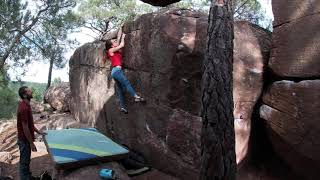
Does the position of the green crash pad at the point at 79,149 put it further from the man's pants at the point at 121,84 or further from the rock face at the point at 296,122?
the rock face at the point at 296,122

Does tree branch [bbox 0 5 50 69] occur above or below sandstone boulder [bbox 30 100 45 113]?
above

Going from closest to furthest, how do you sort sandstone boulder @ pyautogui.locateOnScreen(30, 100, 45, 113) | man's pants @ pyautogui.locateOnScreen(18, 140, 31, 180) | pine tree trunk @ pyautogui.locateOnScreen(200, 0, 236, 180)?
1. pine tree trunk @ pyautogui.locateOnScreen(200, 0, 236, 180)
2. man's pants @ pyautogui.locateOnScreen(18, 140, 31, 180)
3. sandstone boulder @ pyautogui.locateOnScreen(30, 100, 45, 113)

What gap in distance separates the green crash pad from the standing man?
32 centimetres

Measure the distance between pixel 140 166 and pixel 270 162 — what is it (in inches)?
89.3

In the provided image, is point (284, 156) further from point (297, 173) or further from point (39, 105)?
point (39, 105)

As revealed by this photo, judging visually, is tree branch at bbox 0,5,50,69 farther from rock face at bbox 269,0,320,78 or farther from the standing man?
rock face at bbox 269,0,320,78

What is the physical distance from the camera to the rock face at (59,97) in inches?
604

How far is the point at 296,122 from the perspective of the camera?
5.21 m

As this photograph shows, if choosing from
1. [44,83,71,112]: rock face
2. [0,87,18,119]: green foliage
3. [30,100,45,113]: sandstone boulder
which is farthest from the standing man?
[0,87,18,119]: green foliage

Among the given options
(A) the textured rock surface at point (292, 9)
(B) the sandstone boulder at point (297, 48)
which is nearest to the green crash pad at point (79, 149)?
(B) the sandstone boulder at point (297, 48)

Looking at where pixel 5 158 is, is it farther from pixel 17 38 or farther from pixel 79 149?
pixel 17 38

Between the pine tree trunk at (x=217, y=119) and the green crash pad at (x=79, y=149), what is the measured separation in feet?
8.45

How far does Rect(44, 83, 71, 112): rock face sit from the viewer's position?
15.3 m

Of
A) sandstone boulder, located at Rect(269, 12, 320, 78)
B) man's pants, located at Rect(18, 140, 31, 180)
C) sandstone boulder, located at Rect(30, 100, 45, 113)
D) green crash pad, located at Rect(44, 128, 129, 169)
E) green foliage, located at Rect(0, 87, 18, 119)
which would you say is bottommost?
green foliage, located at Rect(0, 87, 18, 119)
